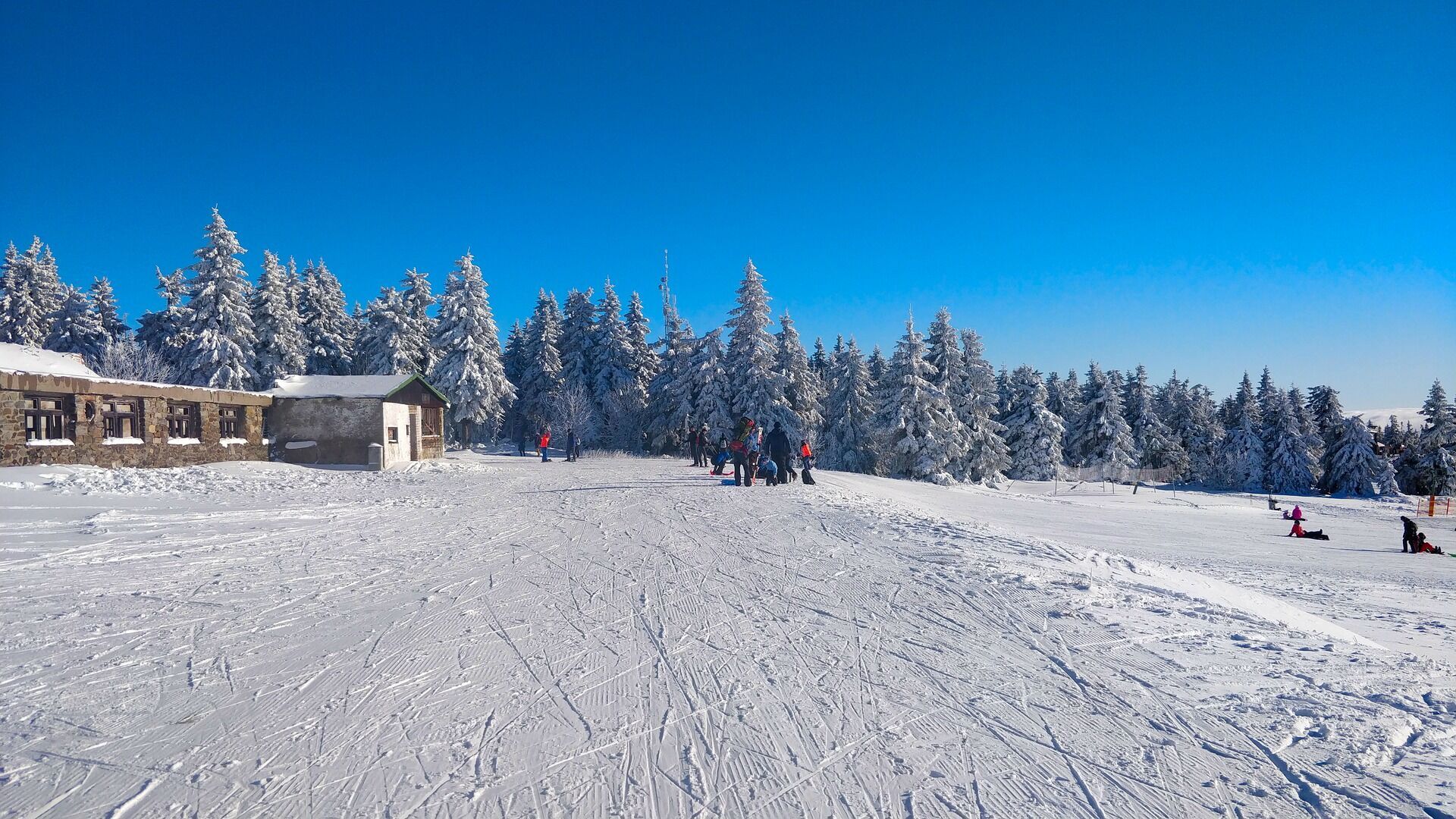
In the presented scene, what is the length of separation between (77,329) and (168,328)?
7392 mm

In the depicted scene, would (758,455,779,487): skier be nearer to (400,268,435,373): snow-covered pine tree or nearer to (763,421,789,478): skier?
(763,421,789,478): skier

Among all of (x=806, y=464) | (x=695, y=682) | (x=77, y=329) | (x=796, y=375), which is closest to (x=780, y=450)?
(x=806, y=464)

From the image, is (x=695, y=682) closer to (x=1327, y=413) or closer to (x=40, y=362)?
(x=40, y=362)

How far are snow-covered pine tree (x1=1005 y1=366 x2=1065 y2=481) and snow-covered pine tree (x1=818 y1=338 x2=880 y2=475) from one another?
10.2 meters

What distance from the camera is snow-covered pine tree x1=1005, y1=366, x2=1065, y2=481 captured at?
44.2 meters

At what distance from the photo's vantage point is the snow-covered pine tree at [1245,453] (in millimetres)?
→ 50094

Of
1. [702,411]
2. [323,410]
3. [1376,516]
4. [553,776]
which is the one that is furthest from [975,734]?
[1376,516]

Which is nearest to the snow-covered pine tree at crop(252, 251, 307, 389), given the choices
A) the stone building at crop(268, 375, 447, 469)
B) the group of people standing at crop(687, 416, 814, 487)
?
the stone building at crop(268, 375, 447, 469)

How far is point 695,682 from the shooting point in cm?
446

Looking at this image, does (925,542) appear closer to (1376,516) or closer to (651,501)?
(651,501)

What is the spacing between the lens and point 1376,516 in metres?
32.5

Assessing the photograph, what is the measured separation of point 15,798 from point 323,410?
27121mm

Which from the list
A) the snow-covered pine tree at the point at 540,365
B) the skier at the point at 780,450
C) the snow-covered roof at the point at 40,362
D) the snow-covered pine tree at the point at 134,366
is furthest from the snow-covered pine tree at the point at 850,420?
the snow-covered pine tree at the point at 134,366

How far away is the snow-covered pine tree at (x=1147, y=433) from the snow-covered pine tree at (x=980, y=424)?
23045 mm
